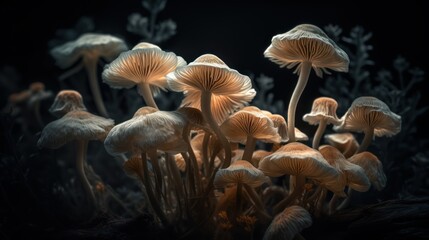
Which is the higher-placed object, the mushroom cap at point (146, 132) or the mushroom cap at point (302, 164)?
the mushroom cap at point (146, 132)

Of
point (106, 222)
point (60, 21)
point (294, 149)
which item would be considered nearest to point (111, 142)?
point (106, 222)

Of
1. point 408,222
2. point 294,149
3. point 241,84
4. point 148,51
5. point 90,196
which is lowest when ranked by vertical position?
point 90,196

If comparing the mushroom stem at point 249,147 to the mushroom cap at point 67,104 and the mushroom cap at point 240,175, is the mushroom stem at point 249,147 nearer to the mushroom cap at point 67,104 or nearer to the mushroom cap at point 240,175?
the mushroom cap at point 240,175

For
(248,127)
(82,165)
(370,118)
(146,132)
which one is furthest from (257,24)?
(146,132)

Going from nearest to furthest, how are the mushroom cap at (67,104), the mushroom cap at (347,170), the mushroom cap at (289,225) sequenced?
the mushroom cap at (289,225) < the mushroom cap at (347,170) < the mushroom cap at (67,104)

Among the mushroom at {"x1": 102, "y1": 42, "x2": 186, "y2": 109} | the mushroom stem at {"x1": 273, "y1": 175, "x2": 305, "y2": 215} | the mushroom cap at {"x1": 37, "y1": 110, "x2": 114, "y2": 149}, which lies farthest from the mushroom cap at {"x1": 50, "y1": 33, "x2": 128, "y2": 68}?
the mushroom stem at {"x1": 273, "y1": 175, "x2": 305, "y2": 215}

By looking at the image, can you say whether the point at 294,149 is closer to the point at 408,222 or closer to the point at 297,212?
A: the point at 297,212

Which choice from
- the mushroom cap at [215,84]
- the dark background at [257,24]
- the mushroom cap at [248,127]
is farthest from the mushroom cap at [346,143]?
the dark background at [257,24]
